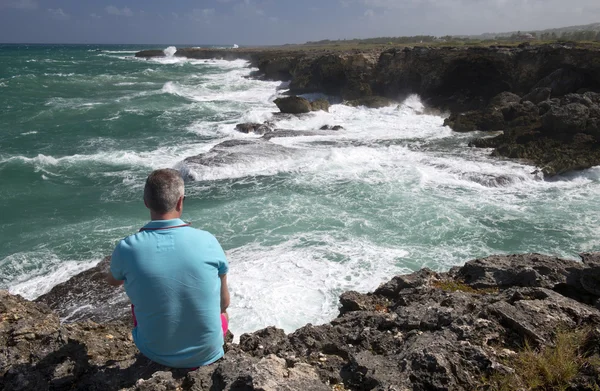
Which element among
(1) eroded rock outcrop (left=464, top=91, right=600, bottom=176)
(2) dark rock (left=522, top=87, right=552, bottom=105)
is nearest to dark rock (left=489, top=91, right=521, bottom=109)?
(2) dark rock (left=522, top=87, right=552, bottom=105)

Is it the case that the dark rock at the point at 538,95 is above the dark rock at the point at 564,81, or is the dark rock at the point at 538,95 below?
below

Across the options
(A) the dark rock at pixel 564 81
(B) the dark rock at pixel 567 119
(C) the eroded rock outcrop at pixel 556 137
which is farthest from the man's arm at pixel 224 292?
(A) the dark rock at pixel 564 81

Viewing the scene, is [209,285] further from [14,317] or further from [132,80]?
[132,80]

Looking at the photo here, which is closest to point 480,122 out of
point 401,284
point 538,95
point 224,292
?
point 538,95

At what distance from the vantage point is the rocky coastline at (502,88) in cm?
1856

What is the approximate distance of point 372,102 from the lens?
3281 centimetres

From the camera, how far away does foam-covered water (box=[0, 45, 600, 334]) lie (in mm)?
9367

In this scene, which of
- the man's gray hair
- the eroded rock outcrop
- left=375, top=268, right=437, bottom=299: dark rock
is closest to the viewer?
the man's gray hair

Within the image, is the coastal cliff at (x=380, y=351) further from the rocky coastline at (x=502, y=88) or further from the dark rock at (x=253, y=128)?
the dark rock at (x=253, y=128)

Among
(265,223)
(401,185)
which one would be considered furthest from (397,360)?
(401,185)

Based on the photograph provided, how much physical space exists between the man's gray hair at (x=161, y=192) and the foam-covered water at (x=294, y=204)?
204 inches

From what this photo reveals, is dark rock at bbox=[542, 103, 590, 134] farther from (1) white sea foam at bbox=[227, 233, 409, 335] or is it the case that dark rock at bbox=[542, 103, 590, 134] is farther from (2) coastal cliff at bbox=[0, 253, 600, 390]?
(2) coastal cliff at bbox=[0, 253, 600, 390]

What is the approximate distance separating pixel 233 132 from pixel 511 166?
15.0 m

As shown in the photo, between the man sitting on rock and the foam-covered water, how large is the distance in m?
4.75
